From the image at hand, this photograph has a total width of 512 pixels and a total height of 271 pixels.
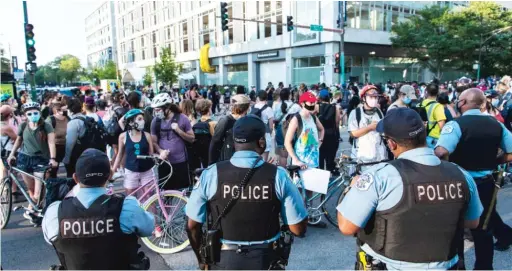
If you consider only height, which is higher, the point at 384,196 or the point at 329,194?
the point at 384,196

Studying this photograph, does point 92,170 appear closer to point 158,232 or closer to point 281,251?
point 281,251

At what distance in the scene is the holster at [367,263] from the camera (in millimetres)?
2203

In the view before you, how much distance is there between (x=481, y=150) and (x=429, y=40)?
29556 mm

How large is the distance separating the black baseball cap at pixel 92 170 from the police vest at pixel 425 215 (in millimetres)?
1647

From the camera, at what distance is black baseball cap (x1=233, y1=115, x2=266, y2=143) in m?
2.46

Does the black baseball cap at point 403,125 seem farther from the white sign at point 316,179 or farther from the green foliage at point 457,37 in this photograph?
the green foliage at point 457,37

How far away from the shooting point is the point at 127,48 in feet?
232

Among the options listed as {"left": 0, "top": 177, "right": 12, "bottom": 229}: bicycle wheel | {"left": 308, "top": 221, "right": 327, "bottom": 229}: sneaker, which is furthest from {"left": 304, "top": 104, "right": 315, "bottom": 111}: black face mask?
{"left": 0, "top": 177, "right": 12, "bottom": 229}: bicycle wheel

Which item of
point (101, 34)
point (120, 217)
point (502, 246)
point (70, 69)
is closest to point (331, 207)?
point (502, 246)

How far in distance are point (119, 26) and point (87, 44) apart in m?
48.6

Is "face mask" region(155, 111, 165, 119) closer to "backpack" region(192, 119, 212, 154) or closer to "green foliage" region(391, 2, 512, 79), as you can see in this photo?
"backpack" region(192, 119, 212, 154)

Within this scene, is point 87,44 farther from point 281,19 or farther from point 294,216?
point 294,216

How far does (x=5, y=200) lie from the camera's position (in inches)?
205

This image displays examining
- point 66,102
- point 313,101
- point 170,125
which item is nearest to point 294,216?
point 313,101
